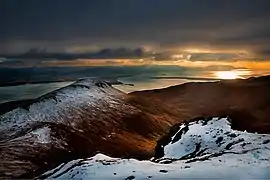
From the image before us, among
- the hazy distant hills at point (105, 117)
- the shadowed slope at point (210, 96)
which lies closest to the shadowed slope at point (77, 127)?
the hazy distant hills at point (105, 117)

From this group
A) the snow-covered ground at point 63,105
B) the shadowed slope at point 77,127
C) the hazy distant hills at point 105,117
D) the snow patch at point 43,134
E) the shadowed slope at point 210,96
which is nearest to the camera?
the hazy distant hills at point 105,117

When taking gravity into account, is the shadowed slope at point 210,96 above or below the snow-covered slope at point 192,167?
below

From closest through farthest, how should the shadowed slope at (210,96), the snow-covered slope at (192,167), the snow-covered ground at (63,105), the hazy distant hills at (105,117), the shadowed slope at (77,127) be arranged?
the snow-covered slope at (192,167) < the hazy distant hills at (105,117) < the shadowed slope at (77,127) < the snow-covered ground at (63,105) < the shadowed slope at (210,96)

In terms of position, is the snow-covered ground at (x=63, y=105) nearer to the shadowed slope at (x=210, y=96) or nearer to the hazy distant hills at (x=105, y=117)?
the hazy distant hills at (x=105, y=117)

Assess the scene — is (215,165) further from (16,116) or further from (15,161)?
(16,116)

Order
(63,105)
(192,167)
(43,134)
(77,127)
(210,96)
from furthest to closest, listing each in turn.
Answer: (210,96)
(63,105)
(77,127)
(43,134)
(192,167)

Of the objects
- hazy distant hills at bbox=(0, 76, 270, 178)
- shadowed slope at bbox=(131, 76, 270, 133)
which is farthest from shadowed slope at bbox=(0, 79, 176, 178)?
shadowed slope at bbox=(131, 76, 270, 133)

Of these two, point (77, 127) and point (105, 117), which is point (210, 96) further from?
point (77, 127)

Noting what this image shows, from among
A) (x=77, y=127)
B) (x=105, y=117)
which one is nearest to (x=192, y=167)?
(x=77, y=127)
